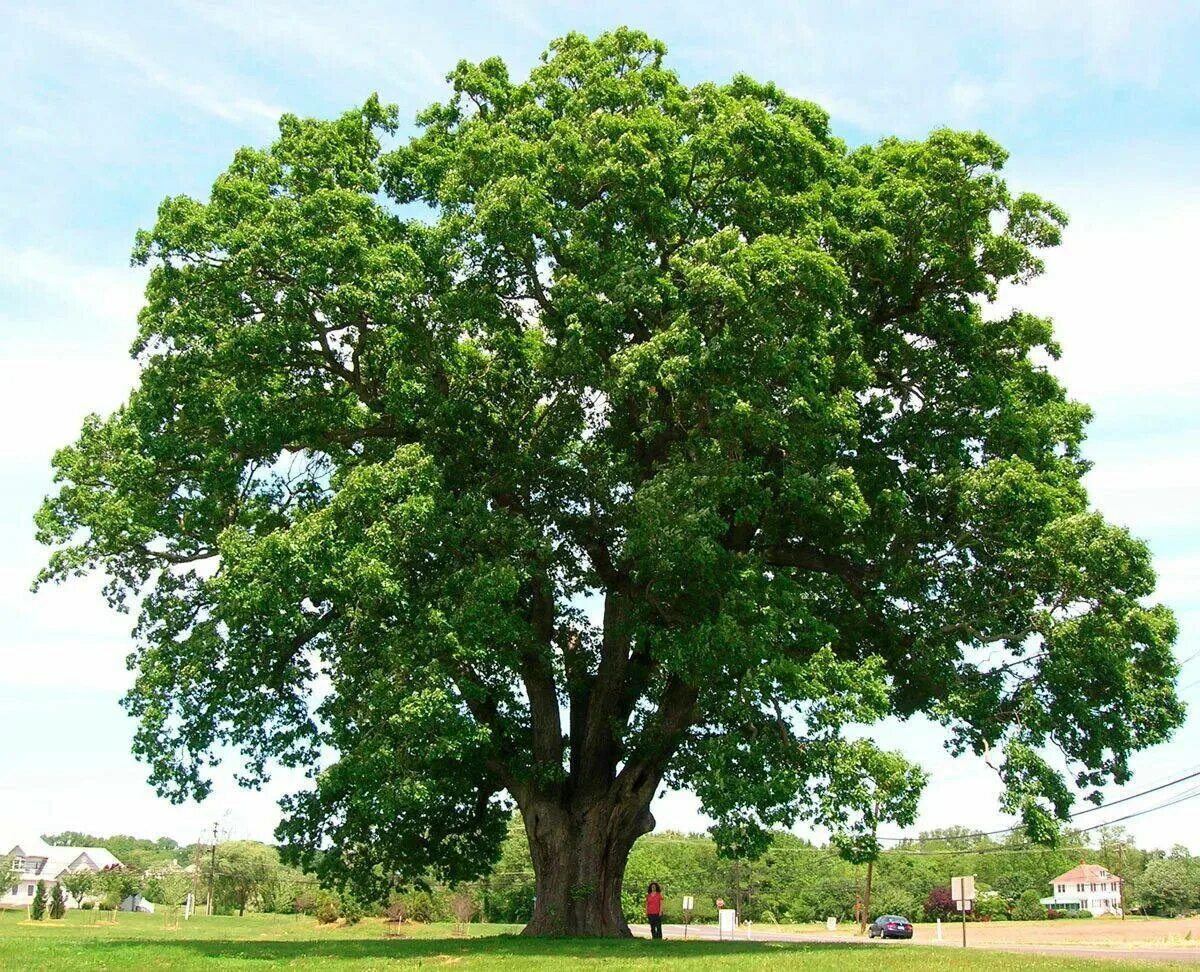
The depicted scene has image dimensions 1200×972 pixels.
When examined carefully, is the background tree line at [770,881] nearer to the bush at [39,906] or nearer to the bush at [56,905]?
the bush at [56,905]

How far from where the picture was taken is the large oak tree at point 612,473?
62.0ft

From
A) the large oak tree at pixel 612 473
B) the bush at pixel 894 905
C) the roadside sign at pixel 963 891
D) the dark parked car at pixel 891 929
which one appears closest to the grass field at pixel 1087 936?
the dark parked car at pixel 891 929

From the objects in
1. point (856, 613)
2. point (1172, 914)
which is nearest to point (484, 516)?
point (856, 613)

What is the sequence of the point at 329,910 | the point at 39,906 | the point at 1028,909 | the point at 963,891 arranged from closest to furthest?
1. the point at 963,891
2. the point at 39,906
3. the point at 329,910
4. the point at 1028,909

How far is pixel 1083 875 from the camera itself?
10862 cm

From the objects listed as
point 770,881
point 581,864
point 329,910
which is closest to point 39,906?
point 329,910

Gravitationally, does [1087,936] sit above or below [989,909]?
above

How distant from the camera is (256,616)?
1975 cm

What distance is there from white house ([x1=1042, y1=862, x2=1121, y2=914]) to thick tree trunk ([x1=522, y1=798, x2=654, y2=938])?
97.8m

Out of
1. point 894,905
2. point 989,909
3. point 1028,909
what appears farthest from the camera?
point 1028,909

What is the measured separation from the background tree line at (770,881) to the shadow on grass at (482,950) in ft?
130

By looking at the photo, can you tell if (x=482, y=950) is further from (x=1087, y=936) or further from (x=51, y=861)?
(x=51, y=861)

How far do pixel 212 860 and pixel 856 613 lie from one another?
58.7 metres

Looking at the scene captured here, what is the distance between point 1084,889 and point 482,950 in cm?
10883
